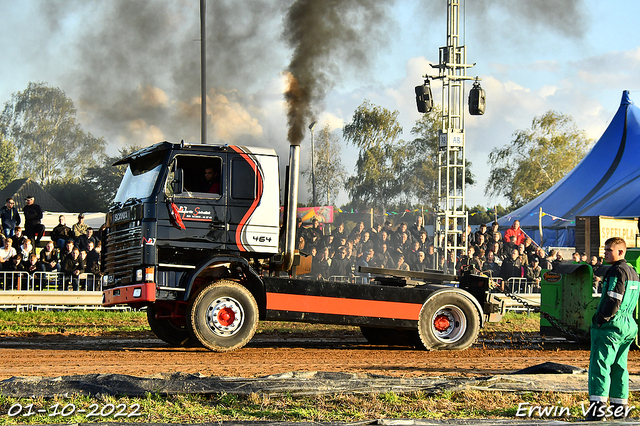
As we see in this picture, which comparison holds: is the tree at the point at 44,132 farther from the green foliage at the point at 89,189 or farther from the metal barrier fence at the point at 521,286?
the metal barrier fence at the point at 521,286

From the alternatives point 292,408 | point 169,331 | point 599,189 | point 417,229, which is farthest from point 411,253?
point 599,189

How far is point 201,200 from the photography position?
9641 millimetres

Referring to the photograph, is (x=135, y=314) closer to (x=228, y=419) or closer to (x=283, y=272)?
(x=283, y=272)

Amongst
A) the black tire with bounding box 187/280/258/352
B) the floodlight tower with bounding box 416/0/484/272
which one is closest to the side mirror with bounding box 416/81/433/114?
the floodlight tower with bounding box 416/0/484/272

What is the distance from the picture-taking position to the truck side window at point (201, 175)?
963 cm

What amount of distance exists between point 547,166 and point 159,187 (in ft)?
174

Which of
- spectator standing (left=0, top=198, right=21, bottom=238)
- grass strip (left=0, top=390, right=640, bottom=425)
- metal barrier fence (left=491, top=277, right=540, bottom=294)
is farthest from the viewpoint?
metal barrier fence (left=491, top=277, right=540, bottom=294)

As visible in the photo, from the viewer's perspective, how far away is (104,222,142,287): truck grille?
9.44m

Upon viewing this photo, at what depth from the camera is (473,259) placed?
1712cm

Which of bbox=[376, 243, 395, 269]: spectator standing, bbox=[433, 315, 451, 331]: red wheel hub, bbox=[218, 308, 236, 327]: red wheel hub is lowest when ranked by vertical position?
bbox=[433, 315, 451, 331]: red wheel hub

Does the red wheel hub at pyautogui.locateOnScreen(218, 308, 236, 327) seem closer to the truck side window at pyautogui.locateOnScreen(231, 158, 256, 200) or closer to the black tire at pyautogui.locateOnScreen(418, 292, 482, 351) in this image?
the truck side window at pyautogui.locateOnScreen(231, 158, 256, 200)

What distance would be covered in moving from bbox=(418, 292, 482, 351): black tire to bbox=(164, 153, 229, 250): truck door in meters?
3.38

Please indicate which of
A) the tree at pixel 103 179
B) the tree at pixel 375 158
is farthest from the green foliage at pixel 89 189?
the tree at pixel 375 158

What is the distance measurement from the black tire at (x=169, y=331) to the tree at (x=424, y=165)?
42.6 m
